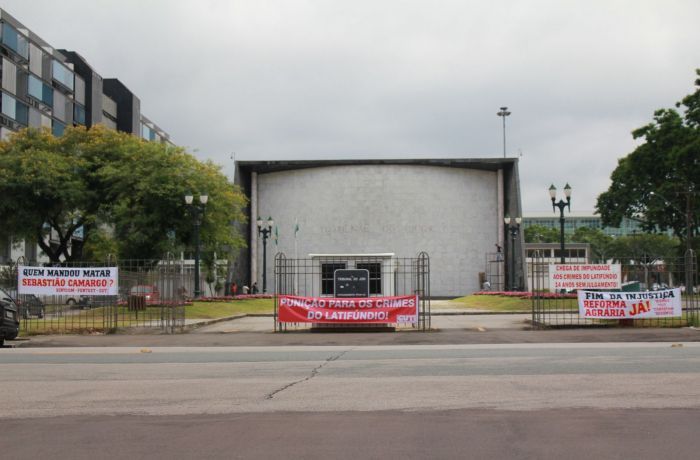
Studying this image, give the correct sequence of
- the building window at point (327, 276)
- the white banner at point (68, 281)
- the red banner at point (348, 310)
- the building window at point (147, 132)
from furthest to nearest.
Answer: the building window at point (147, 132) → the building window at point (327, 276) → the red banner at point (348, 310) → the white banner at point (68, 281)

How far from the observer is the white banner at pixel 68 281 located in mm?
24578

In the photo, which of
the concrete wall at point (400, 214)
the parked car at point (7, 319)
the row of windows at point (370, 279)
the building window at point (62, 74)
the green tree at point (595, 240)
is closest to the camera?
the parked car at point (7, 319)

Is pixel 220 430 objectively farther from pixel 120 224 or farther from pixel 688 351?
pixel 120 224

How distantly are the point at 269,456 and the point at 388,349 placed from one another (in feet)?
39.3

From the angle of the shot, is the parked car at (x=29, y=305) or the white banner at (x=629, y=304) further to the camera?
the parked car at (x=29, y=305)

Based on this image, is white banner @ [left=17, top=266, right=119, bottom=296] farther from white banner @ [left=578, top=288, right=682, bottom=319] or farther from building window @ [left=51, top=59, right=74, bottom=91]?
building window @ [left=51, top=59, right=74, bottom=91]

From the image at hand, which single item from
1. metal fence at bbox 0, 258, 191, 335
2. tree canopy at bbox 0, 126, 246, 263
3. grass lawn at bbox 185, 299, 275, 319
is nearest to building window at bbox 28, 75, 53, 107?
tree canopy at bbox 0, 126, 246, 263

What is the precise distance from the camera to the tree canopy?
4081 cm

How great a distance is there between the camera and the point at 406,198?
2867 inches

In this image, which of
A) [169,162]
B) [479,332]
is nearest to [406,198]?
[169,162]

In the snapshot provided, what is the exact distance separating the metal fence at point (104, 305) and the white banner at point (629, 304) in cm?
1314

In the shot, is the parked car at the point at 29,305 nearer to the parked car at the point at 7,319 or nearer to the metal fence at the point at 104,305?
the metal fence at the point at 104,305

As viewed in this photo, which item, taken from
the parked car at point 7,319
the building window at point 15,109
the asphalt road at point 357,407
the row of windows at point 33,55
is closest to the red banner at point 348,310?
the parked car at point 7,319

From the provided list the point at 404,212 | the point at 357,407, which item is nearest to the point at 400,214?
the point at 404,212
